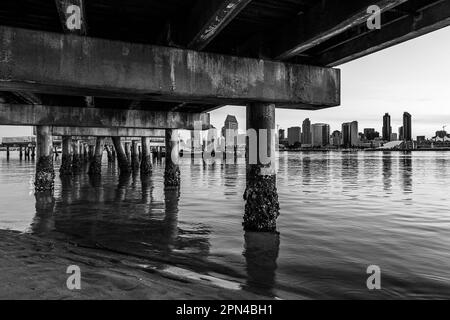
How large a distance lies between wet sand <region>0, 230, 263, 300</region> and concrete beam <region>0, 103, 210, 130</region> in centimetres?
1033

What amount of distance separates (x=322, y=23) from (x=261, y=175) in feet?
12.1

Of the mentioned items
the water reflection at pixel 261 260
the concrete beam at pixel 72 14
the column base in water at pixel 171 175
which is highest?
the concrete beam at pixel 72 14

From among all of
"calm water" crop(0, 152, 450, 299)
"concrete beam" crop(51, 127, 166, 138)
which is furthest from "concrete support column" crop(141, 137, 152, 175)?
"calm water" crop(0, 152, 450, 299)

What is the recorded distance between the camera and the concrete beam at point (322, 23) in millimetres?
5656

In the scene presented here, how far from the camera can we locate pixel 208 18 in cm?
582

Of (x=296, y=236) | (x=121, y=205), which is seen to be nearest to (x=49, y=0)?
(x=296, y=236)

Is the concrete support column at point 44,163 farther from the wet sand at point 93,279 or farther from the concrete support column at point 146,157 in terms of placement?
the wet sand at point 93,279

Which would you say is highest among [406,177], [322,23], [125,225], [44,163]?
[322,23]

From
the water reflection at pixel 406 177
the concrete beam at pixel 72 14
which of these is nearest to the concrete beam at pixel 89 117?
the concrete beam at pixel 72 14

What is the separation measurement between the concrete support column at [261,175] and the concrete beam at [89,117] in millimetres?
9816

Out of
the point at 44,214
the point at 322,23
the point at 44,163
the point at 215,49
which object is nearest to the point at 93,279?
the point at 322,23

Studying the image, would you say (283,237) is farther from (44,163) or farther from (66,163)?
(66,163)

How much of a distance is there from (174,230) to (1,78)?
17.9 ft

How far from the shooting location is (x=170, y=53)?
7.09 metres
